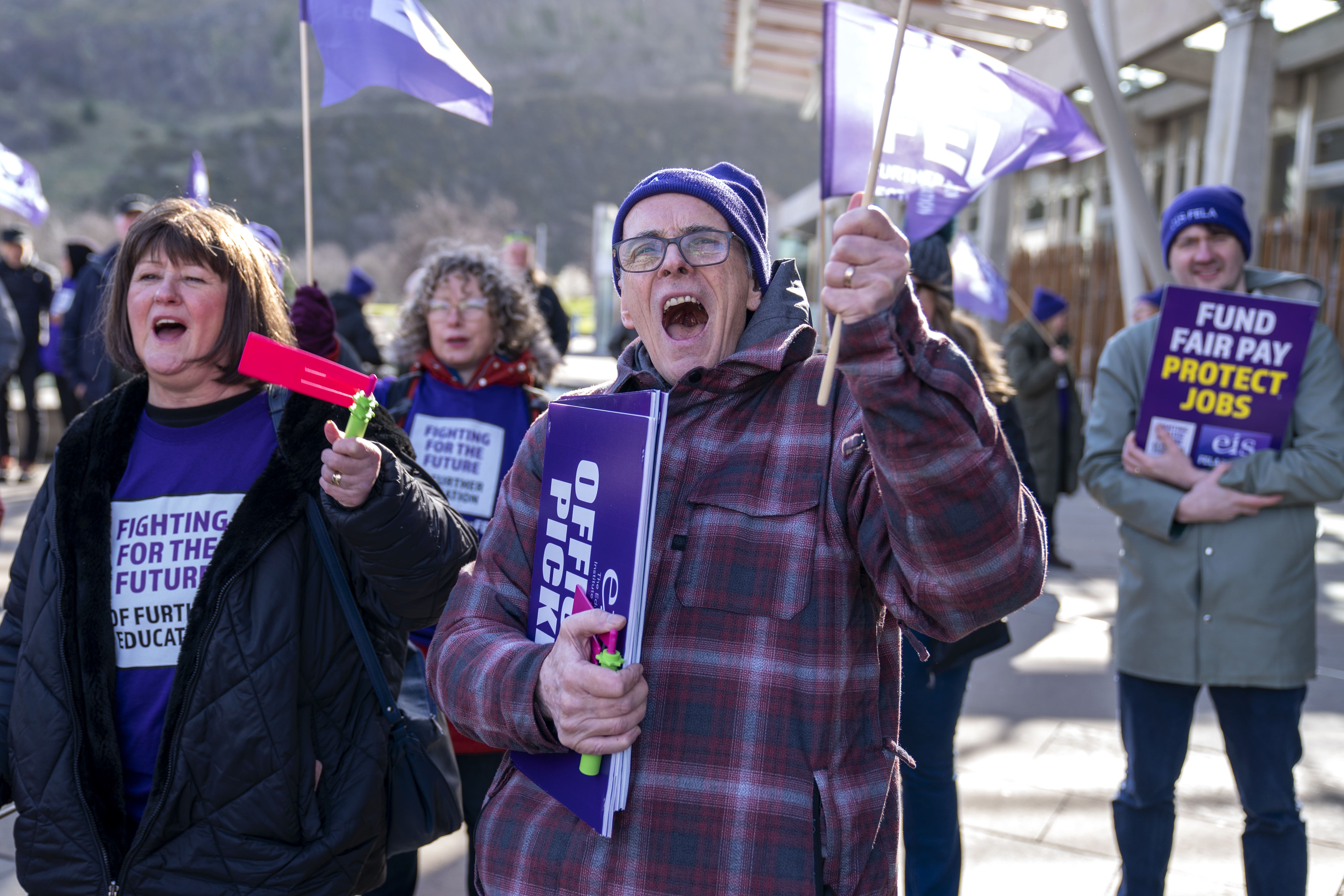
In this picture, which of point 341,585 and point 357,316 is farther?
point 357,316

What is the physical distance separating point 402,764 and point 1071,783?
282 cm

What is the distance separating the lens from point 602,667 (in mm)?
1367

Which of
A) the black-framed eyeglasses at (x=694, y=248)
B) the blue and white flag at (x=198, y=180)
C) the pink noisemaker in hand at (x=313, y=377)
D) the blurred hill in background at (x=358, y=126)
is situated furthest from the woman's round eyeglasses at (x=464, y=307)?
the blurred hill in background at (x=358, y=126)

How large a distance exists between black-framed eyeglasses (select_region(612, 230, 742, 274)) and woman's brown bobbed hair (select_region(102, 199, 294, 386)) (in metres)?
0.97

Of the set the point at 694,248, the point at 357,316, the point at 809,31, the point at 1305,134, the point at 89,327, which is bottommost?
the point at 89,327

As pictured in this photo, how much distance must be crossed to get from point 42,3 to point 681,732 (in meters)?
141

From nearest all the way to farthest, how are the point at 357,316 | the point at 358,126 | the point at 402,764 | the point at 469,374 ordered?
the point at 402,764 < the point at 469,374 < the point at 357,316 < the point at 358,126

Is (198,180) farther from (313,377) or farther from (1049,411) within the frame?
(1049,411)

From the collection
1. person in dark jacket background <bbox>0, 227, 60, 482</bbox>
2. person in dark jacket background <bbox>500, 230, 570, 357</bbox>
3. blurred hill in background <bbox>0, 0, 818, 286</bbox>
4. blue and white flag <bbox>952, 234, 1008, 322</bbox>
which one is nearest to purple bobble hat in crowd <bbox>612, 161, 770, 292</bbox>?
person in dark jacket background <bbox>500, 230, 570, 357</bbox>

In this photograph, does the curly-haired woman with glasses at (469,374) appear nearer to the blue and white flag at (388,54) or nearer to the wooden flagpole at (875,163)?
the blue and white flag at (388,54)

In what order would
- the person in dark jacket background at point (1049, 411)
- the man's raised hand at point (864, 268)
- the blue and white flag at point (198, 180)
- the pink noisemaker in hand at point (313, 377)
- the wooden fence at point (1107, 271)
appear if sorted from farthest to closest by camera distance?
the wooden fence at point (1107, 271), the person in dark jacket background at point (1049, 411), the blue and white flag at point (198, 180), the pink noisemaker in hand at point (313, 377), the man's raised hand at point (864, 268)

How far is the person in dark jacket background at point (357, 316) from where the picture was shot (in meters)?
7.68

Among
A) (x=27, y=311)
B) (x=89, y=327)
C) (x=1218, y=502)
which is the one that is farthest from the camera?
(x=27, y=311)

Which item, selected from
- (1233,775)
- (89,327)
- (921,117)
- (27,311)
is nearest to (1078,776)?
(1233,775)
